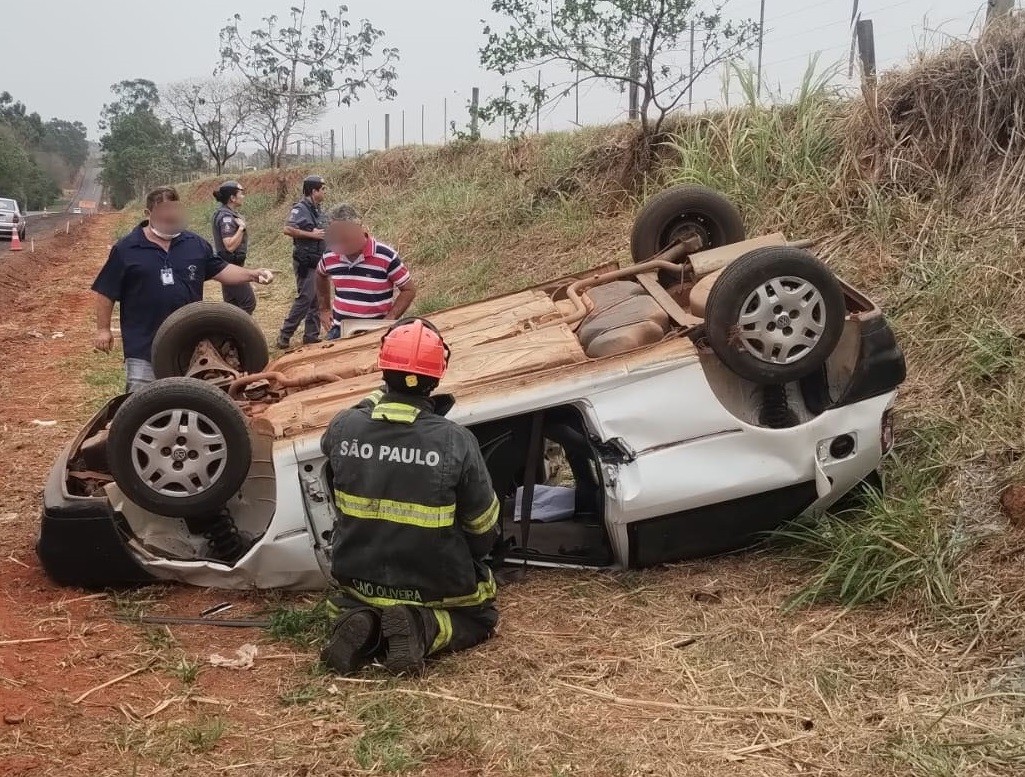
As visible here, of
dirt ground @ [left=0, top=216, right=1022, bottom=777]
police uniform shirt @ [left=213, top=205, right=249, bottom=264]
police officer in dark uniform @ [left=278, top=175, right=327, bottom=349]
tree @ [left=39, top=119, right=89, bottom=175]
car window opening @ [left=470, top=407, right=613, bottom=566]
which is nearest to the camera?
dirt ground @ [left=0, top=216, right=1022, bottom=777]

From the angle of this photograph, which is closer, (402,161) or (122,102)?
(402,161)

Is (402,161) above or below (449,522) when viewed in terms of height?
above

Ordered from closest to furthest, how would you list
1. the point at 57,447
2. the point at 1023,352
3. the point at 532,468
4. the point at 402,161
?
the point at 532,468 < the point at 1023,352 < the point at 57,447 < the point at 402,161

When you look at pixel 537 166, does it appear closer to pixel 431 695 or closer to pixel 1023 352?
pixel 1023 352

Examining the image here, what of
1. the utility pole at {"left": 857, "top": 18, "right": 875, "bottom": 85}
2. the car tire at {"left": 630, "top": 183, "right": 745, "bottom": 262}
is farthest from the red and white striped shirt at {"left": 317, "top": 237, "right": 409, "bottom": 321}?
the utility pole at {"left": 857, "top": 18, "right": 875, "bottom": 85}

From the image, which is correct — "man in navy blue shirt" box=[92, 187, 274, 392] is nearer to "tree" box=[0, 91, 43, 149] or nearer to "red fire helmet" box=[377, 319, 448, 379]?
"red fire helmet" box=[377, 319, 448, 379]

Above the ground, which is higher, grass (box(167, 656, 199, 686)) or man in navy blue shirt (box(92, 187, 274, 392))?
man in navy blue shirt (box(92, 187, 274, 392))

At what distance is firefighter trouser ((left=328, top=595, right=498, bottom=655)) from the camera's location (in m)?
3.43

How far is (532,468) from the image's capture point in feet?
13.0

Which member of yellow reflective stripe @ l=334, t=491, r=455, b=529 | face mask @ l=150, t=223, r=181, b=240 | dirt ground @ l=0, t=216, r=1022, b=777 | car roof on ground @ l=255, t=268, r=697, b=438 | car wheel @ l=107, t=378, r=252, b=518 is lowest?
dirt ground @ l=0, t=216, r=1022, b=777

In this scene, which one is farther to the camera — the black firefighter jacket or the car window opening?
the car window opening

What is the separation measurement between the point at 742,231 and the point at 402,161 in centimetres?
1573

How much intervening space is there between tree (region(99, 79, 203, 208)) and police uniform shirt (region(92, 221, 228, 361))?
61492 mm

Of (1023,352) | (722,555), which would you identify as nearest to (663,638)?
(722,555)
